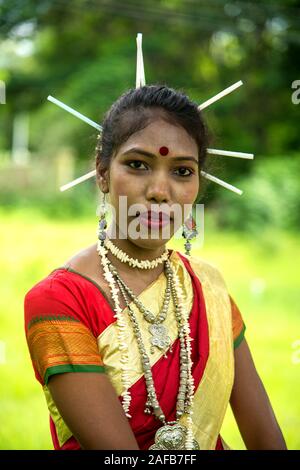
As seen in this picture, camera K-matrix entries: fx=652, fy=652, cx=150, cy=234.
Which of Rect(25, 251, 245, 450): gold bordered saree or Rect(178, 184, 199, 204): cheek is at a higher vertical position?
Rect(178, 184, 199, 204): cheek

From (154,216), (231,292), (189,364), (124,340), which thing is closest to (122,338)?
(124,340)

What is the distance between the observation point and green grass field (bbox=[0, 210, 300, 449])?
4723mm

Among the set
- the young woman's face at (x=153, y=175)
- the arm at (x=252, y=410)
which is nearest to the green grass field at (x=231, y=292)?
the arm at (x=252, y=410)

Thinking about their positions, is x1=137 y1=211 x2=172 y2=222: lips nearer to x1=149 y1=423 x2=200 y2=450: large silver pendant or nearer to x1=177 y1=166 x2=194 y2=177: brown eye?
x1=177 y1=166 x2=194 y2=177: brown eye

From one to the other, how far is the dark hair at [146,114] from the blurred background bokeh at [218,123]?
2699 millimetres

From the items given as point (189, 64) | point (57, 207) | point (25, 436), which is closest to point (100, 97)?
point (57, 207)

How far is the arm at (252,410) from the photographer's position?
7.32 feet

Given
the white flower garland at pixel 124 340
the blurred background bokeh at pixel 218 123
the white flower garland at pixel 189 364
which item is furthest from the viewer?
the blurred background bokeh at pixel 218 123

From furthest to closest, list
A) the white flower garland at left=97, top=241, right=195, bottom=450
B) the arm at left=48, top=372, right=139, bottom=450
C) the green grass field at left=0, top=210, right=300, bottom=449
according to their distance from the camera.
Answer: the green grass field at left=0, top=210, right=300, bottom=449 → the white flower garland at left=97, top=241, right=195, bottom=450 → the arm at left=48, top=372, right=139, bottom=450

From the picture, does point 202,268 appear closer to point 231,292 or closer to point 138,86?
point 138,86

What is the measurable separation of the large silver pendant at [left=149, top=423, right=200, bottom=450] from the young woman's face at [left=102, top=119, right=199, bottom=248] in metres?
0.58

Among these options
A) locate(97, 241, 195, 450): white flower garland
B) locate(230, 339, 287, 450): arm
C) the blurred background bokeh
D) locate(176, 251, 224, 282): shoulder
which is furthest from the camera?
the blurred background bokeh

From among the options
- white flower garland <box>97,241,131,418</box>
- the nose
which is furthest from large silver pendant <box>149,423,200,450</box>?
the nose

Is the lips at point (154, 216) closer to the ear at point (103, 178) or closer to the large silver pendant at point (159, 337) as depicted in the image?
the ear at point (103, 178)
